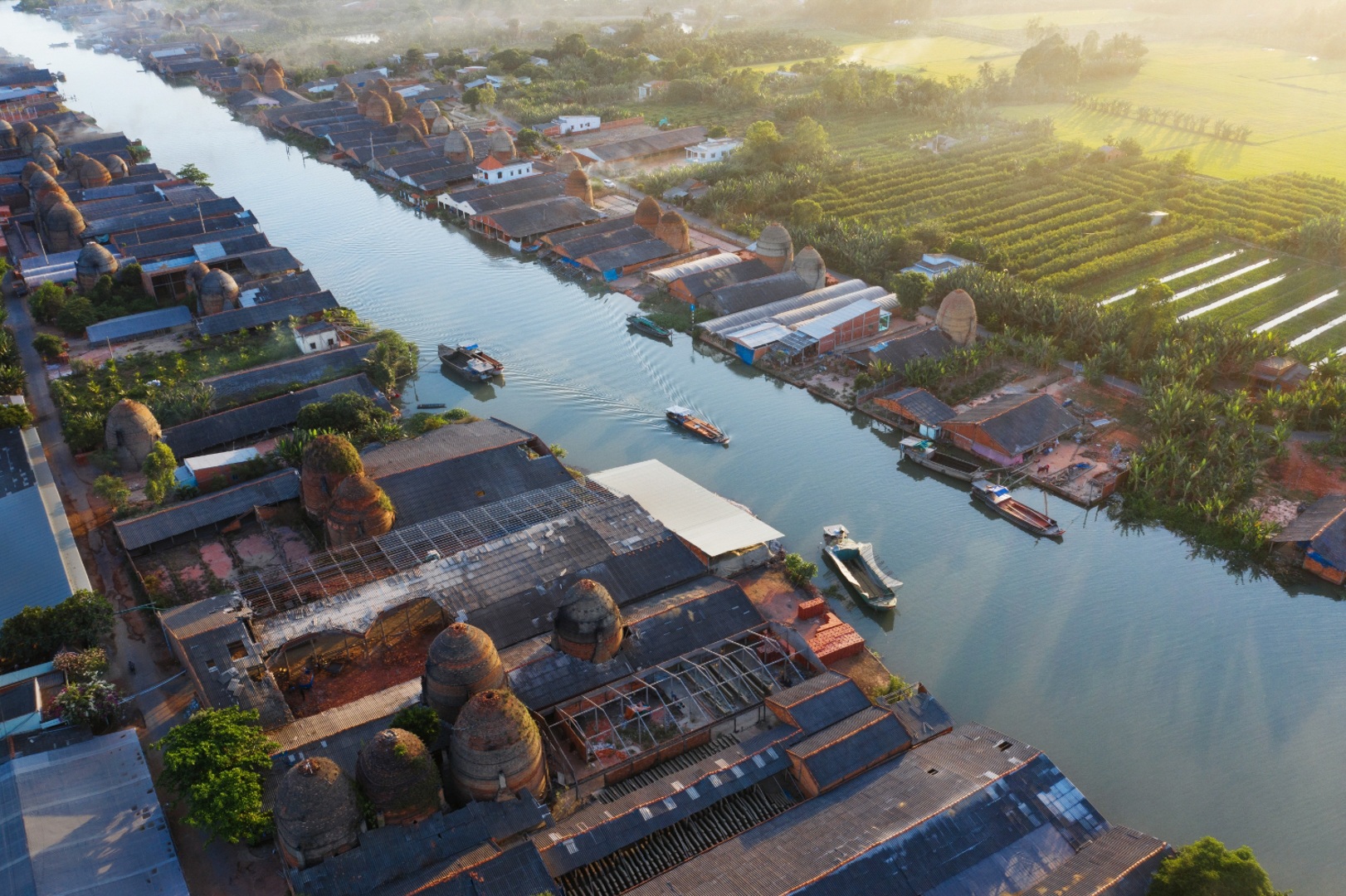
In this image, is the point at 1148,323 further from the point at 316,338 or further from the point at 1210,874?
the point at 316,338

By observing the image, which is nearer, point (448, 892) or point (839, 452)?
point (448, 892)

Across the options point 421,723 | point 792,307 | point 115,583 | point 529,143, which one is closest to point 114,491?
point 115,583

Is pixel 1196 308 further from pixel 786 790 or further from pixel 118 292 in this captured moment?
pixel 118 292

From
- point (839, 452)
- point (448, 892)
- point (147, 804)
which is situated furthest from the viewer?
point (839, 452)

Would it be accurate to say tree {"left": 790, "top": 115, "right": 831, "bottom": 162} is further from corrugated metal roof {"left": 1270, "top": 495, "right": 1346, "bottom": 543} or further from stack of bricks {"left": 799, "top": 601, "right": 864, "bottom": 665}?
stack of bricks {"left": 799, "top": 601, "right": 864, "bottom": 665}

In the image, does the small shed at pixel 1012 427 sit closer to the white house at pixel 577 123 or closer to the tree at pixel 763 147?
the tree at pixel 763 147

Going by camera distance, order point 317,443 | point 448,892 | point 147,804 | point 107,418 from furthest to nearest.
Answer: point 107,418 → point 317,443 → point 147,804 → point 448,892

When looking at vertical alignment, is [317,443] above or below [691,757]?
above

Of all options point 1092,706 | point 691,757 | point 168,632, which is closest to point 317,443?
point 168,632
